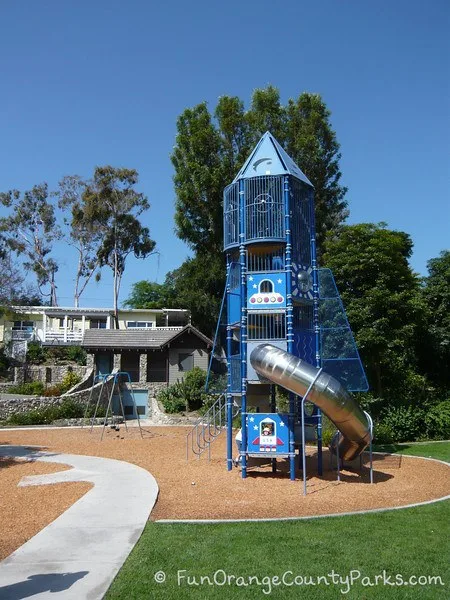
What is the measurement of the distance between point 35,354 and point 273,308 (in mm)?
31037

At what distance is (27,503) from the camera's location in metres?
10.6

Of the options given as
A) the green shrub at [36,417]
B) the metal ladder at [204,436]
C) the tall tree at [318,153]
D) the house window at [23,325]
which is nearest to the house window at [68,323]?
the house window at [23,325]

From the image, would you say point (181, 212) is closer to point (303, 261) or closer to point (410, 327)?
point (410, 327)

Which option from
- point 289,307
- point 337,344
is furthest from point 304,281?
point 337,344

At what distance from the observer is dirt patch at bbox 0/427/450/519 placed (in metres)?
10.1

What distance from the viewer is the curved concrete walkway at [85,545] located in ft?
19.6

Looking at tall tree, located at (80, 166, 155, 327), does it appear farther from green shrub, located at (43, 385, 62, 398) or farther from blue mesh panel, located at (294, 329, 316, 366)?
blue mesh panel, located at (294, 329, 316, 366)

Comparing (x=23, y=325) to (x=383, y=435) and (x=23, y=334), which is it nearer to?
(x=23, y=334)

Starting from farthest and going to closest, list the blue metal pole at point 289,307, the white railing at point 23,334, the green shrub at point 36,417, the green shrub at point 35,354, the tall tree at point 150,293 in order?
the tall tree at point 150,293 → the white railing at point 23,334 → the green shrub at point 35,354 → the green shrub at point 36,417 → the blue metal pole at point 289,307

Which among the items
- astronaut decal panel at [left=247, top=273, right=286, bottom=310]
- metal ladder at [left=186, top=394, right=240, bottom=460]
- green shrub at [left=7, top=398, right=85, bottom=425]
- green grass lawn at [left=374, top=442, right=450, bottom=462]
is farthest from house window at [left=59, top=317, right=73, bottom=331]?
astronaut decal panel at [left=247, top=273, right=286, bottom=310]

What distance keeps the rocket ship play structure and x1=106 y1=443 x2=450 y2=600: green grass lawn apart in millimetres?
4485

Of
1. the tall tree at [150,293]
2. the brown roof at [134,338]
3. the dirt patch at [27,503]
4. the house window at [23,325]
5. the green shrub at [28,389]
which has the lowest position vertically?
the dirt patch at [27,503]

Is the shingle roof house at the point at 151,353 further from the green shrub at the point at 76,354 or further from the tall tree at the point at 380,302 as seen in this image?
the tall tree at the point at 380,302

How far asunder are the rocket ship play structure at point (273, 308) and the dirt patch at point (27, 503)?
431 centimetres
